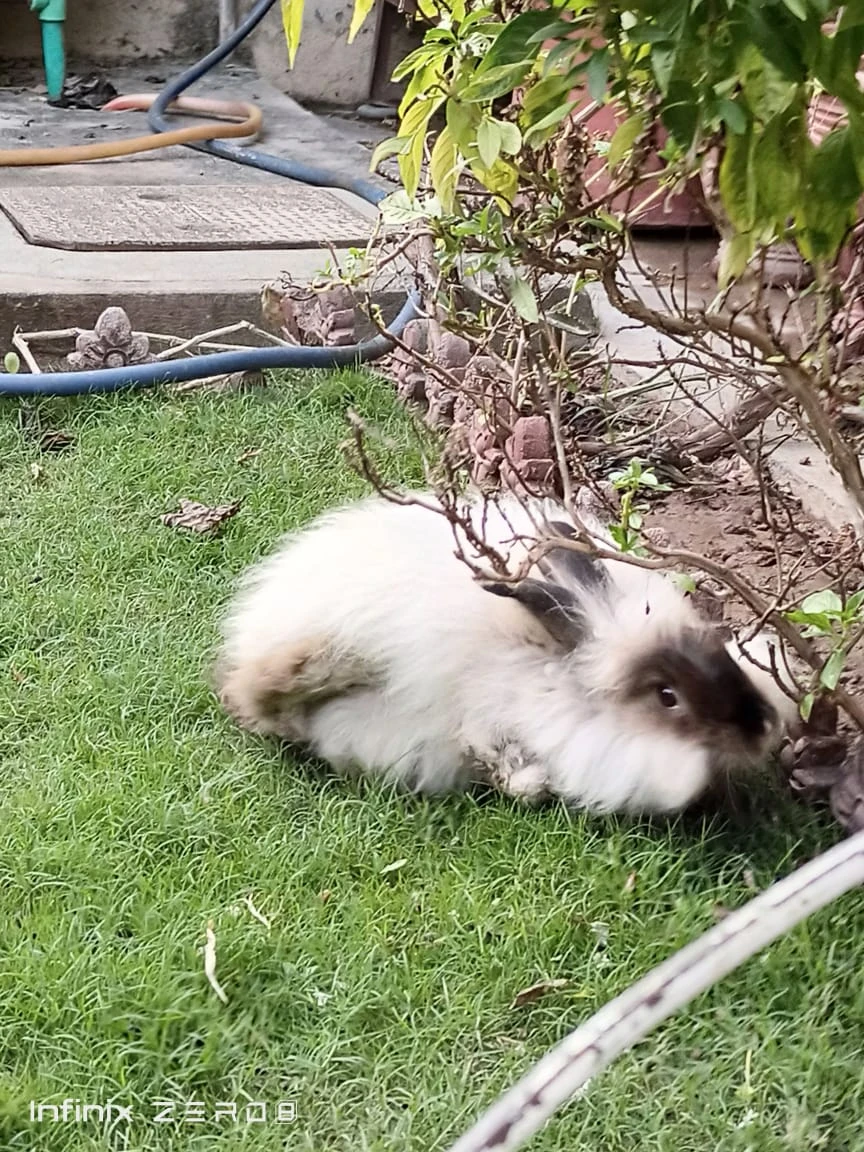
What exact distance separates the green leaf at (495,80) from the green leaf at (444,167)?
8.5 inches

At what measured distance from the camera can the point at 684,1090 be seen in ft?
5.83

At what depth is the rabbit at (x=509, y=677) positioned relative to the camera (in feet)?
7.22

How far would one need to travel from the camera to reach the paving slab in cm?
418

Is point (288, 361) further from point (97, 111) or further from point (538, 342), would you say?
point (97, 111)

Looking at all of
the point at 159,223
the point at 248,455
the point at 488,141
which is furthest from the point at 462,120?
the point at 159,223

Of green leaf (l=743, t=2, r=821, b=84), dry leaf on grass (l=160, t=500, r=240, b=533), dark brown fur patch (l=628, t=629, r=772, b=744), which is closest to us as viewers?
green leaf (l=743, t=2, r=821, b=84)

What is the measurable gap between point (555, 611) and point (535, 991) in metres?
0.65

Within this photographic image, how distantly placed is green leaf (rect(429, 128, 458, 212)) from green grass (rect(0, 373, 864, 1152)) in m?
1.07

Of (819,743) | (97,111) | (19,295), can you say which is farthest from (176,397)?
(97,111)

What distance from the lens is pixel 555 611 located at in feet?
7.47

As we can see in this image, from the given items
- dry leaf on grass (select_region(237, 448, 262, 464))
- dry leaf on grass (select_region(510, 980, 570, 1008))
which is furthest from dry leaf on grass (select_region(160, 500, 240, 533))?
dry leaf on grass (select_region(510, 980, 570, 1008))

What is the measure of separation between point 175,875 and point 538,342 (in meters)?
1.77

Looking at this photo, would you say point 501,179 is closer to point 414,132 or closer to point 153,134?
point 414,132

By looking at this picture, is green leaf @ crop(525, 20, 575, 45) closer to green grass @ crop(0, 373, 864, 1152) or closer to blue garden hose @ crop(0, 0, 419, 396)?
green grass @ crop(0, 373, 864, 1152)
